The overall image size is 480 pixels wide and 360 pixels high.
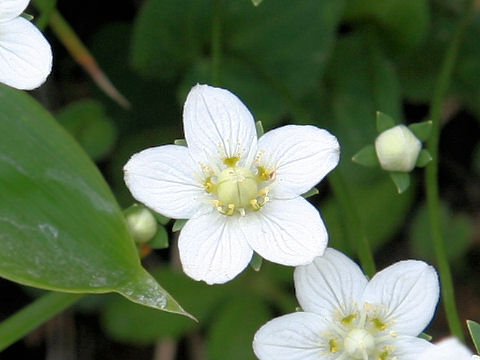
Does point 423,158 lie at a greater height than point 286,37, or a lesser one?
lesser

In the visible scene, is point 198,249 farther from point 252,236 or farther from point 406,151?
point 406,151

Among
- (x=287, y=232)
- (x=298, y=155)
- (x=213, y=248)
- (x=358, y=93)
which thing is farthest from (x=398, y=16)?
(x=213, y=248)

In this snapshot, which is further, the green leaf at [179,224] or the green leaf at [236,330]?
the green leaf at [236,330]

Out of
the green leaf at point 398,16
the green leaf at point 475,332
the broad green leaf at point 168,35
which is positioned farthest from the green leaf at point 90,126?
the green leaf at point 475,332

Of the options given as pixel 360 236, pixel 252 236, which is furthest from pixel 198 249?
pixel 360 236

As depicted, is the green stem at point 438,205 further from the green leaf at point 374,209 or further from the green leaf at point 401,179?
the green leaf at point 374,209

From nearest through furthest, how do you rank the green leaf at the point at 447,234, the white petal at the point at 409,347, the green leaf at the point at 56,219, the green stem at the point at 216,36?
the green leaf at the point at 56,219 → the white petal at the point at 409,347 → the green stem at the point at 216,36 → the green leaf at the point at 447,234

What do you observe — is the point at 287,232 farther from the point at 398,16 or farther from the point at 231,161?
the point at 398,16

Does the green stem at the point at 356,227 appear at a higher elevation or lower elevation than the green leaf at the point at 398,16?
lower
